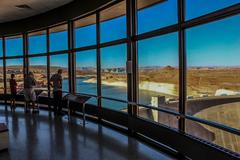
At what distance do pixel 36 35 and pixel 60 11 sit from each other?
2420 millimetres

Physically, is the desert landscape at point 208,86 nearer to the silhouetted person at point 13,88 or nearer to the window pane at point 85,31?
the window pane at point 85,31

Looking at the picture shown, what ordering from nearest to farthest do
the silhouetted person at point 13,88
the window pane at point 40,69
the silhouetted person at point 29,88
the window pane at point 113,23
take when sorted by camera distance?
1. the window pane at point 113,23
2. the silhouetted person at point 29,88
3. the silhouetted person at point 13,88
4. the window pane at point 40,69

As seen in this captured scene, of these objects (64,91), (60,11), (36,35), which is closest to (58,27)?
(60,11)

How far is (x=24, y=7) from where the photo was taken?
9.05 m

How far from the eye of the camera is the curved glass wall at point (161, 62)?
381 cm

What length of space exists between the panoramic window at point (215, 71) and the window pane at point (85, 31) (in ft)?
13.8

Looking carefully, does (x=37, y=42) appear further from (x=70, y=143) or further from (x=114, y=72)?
(x=70, y=143)

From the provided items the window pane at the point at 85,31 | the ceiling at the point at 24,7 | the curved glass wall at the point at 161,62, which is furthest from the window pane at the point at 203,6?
the ceiling at the point at 24,7

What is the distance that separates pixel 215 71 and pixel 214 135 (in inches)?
36.9

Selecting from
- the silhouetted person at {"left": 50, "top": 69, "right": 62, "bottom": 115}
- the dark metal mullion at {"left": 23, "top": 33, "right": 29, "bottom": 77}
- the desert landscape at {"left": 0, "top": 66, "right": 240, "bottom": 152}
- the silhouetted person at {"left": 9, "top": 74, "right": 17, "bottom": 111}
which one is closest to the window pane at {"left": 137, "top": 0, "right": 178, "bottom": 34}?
the desert landscape at {"left": 0, "top": 66, "right": 240, "bottom": 152}

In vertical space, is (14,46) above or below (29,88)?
above

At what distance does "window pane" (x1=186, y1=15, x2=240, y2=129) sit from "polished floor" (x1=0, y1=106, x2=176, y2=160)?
121 centimetres

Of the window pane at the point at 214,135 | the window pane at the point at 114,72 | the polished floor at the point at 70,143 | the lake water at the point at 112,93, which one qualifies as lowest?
the polished floor at the point at 70,143

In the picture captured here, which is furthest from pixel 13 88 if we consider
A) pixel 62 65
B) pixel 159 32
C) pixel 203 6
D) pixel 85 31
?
pixel 203 6
